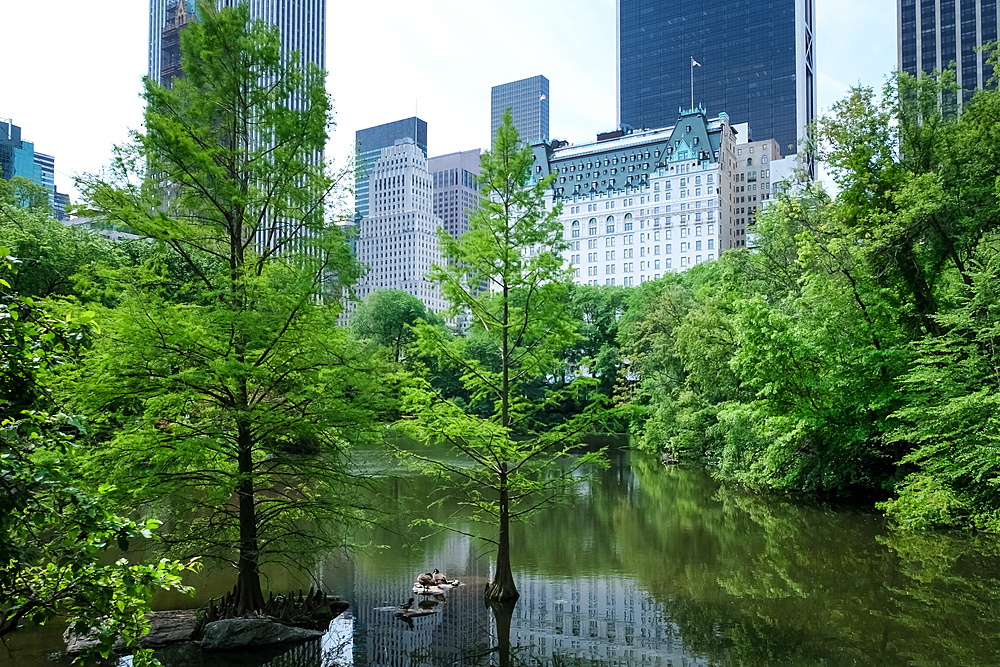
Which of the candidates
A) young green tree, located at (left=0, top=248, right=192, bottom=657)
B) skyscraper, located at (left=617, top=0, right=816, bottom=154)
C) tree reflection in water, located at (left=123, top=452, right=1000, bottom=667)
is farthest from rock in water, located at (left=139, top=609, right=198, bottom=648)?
skyscraper, located at (left=617, top=0, right=816, bottom=154)

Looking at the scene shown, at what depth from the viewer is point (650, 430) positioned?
41.5m

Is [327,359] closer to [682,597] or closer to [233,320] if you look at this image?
[233,320]

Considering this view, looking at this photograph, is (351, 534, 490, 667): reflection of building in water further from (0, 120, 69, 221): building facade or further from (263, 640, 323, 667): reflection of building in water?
(0, 120, 69, 221): building facade

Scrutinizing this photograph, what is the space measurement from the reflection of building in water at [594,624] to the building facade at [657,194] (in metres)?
96.9

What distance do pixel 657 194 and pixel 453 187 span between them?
3062 inches

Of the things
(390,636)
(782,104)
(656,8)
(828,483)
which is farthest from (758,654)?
(656,8)

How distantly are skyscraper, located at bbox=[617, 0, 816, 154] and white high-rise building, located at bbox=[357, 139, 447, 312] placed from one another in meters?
79.0

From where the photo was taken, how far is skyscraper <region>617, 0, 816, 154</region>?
182000 millimetres

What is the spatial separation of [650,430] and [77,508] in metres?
39.3

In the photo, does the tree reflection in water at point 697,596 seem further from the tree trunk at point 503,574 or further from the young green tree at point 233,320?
the young green tree at point 233,320

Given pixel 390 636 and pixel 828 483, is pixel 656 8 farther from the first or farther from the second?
pixel 390 636

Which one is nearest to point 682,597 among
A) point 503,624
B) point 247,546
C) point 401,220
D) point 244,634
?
point 503,624

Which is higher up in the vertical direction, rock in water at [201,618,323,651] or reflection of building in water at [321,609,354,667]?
rock in water at [201,618,323,651]

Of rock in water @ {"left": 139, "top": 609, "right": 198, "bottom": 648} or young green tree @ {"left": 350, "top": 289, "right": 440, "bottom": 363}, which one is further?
young green tree @ {"left": 350, "top": 289, "right": 440, "bottom": 363}
